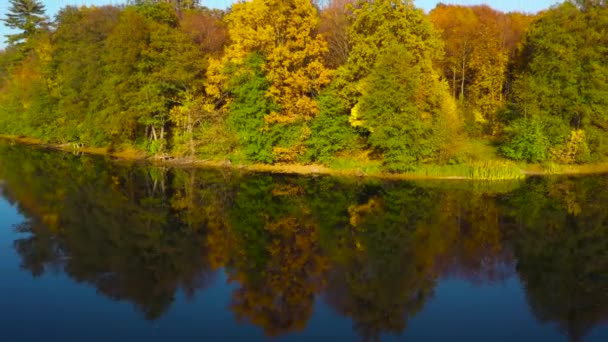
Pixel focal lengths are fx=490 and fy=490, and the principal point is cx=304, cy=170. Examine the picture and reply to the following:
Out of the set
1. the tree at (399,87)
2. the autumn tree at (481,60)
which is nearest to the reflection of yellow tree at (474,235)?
the tree at (399,87)

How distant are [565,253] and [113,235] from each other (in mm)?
16643

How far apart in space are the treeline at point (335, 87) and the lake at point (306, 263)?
5.72m

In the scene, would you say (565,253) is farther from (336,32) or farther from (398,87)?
(336,32)

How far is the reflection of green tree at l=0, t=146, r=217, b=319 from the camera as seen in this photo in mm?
14812

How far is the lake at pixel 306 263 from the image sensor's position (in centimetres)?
1214

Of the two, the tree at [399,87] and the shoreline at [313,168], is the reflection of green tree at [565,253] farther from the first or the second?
the tree at [399,87]

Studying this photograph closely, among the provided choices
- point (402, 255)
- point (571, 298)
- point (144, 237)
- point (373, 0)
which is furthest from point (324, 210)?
point (373, 0)

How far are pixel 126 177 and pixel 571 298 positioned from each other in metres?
26.7

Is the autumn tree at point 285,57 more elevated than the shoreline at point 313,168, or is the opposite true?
the autumn tree at point 285,57

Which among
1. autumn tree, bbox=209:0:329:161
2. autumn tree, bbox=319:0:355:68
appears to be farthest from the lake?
autumn tree, bbox=319:0:355:68

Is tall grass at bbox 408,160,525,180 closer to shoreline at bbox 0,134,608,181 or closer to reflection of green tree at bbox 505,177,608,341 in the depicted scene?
shoreline at bbox 0,134,608,181

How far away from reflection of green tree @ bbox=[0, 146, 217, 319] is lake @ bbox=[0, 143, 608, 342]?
0.25 feet

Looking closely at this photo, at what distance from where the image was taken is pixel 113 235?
19.2 meters

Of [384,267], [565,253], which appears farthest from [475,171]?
[384,267]
